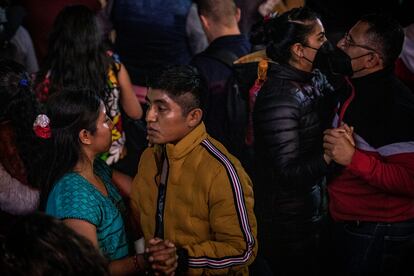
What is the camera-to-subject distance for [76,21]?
3104mm

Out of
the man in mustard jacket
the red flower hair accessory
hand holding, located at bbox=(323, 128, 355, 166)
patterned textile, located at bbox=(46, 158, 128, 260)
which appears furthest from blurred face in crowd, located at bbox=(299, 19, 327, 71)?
the red flower hair accessory

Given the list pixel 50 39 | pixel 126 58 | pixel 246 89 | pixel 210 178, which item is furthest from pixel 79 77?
pixel 210 178

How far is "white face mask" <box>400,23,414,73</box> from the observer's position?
9.17 feet

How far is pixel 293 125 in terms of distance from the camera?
2.74 metres

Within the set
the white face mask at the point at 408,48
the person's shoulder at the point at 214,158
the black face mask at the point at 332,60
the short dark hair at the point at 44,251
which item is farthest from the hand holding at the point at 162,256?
the white face mask at the point at 408,48

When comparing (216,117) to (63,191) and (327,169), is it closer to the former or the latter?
(327,169)

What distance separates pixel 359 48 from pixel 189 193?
109cm

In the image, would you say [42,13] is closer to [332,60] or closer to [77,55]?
[77,55]

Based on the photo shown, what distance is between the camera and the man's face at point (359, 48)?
2.64 meters

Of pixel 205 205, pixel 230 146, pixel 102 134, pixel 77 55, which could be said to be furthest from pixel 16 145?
pixel 230 146

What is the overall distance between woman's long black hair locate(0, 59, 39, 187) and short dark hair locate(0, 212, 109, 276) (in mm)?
961

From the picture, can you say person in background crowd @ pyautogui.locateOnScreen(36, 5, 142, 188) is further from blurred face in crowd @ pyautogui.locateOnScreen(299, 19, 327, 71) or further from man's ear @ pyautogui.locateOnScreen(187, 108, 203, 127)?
blurred face in crowd @ pyautogui.locateOnScreen(299, 19, 327, 71)

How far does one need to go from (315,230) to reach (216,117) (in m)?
0.82

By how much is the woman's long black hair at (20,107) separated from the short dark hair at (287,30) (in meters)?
1.24
